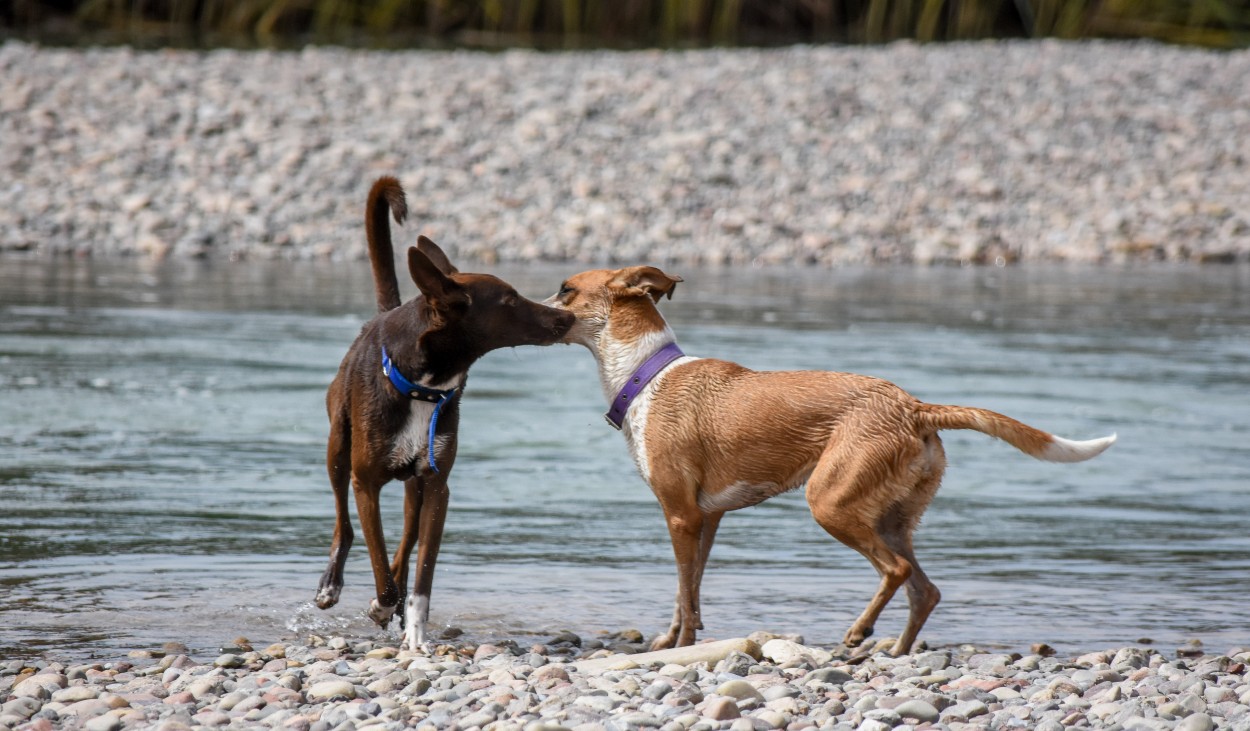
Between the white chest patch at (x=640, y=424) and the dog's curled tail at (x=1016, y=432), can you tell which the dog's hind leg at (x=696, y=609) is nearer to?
the white chest patch at (x=640, y=424)

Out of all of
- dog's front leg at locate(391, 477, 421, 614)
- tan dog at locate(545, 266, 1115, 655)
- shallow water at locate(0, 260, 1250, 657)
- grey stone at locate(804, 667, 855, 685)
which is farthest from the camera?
shallow water at locate(0, 260, 1250, 657)

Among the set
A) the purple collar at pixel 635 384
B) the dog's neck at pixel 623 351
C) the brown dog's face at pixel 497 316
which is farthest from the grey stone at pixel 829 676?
the brown dog's face at pixel 497 316

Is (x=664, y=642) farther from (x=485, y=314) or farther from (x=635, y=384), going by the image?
(x=485, y=314)

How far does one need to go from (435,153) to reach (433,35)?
11.5 m

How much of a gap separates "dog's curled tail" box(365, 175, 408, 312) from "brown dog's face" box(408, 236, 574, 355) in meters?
0.57

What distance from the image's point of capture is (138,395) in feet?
35.3

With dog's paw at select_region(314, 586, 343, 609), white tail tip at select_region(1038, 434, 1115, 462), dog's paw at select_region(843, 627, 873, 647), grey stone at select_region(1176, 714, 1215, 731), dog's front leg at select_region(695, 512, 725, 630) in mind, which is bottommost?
dog's paw at select_region(314, 586, 343, 609)

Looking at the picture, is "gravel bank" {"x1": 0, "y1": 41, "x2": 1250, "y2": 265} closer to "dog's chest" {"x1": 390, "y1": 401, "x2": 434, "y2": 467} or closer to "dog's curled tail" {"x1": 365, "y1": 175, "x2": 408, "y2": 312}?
"dog's curled tail" {"x1": 365, "y1": 175, "x2": 408, "y2": 312}

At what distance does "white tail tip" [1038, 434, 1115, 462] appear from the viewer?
5.34 metres

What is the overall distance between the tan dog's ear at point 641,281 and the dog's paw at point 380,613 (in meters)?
1.46

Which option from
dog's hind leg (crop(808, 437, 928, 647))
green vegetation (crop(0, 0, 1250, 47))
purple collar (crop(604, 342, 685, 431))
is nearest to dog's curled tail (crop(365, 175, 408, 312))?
purple collar (crop(604, 342, 685, 431))

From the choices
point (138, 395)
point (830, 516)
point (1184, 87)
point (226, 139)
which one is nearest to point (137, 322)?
point (138, 395)

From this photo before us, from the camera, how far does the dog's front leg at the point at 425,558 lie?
573 cm

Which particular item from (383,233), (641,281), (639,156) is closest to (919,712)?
(641,281)
